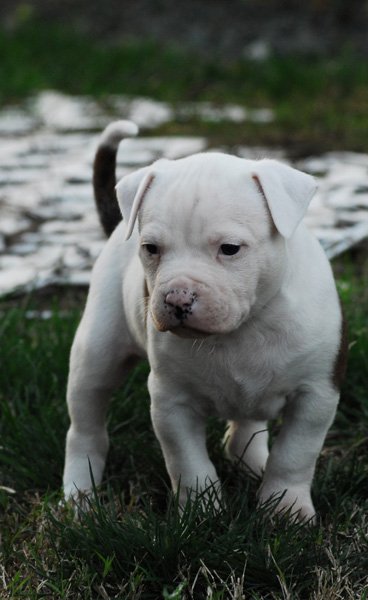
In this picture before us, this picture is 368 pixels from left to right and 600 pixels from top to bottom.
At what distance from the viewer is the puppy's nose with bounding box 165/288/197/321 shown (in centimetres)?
287

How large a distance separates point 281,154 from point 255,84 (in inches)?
103

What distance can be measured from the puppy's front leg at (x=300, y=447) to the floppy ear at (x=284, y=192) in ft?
1.92

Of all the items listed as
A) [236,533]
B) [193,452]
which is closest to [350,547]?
[236,533]

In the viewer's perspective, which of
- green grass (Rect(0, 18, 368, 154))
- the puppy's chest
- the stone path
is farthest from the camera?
green grass (Rect(0, 18, 368, 154))

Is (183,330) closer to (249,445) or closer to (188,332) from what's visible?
(188,332)

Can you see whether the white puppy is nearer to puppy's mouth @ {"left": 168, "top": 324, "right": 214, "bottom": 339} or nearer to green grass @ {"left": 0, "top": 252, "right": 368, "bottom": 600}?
puppy's mouth @ {"left": 168, "top": 324, "right": 214, "bottom": 339}

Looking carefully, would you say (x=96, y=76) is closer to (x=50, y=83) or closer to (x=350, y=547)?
(x=50, y=83)

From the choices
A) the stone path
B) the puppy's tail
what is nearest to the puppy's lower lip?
the puppy's tail

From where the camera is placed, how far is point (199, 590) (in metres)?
3.11

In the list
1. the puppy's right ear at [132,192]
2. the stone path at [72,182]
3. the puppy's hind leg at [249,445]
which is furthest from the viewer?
the stone path at [72,182]

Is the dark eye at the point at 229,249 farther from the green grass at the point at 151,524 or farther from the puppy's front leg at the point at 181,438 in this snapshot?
the green grass at the point at 151,524

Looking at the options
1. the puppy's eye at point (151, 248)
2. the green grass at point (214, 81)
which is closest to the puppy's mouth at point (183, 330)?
the puppy's eye at point (151, 248)

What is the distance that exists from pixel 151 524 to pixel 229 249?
34.6 inches

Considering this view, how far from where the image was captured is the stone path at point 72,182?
20.0 feet
